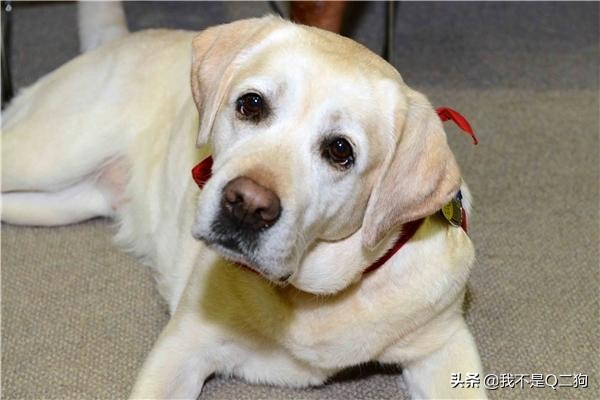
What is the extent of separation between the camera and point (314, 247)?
166 centimetres

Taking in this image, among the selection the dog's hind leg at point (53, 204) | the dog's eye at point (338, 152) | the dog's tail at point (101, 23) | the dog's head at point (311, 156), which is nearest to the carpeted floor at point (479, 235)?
the dog's hind leg at point (53, 204)

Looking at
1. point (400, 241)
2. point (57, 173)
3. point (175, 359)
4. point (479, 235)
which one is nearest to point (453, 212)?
point (400, 241)

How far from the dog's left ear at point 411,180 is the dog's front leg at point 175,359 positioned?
0.43 metres

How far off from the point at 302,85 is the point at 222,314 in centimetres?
51

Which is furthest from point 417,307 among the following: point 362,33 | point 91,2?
point 362,33

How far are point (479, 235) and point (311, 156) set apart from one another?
102cm

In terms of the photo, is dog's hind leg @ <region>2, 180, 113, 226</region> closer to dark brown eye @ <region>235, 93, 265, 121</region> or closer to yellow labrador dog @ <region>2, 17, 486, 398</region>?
yellow labrador dog @ <region>2, 17, 486, 398</region>

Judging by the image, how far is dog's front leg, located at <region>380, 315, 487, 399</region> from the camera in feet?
6.00

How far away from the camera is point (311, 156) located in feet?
5.04

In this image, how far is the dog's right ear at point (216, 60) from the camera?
168 centimetres

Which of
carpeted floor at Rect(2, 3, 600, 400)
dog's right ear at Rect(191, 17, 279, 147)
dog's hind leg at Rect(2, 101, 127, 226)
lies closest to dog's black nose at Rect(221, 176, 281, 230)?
dog's right ear at Rect(191, 17, 279, 147)

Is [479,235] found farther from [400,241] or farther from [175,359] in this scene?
[175,359]

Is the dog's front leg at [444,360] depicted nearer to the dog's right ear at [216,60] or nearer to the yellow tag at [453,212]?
the yellow tag at [453,212]

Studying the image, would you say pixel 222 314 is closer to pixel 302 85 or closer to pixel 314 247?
pixel 314 247
